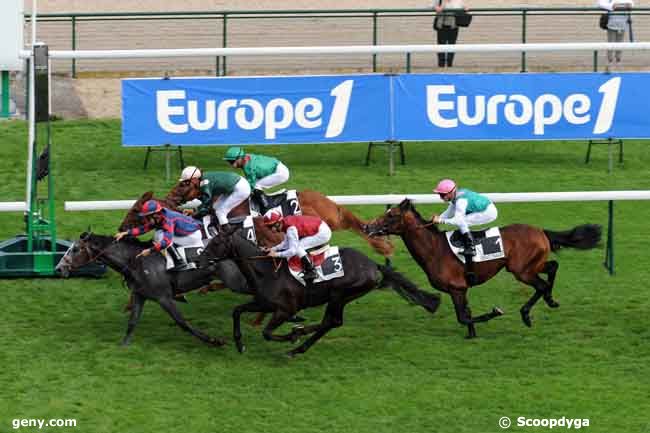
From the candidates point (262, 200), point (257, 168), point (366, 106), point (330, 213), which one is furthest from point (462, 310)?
point (366, 106)

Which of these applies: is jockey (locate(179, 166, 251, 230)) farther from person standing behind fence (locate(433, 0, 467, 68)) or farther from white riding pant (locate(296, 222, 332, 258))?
person standing behind fence (locate(433, 0, 467, 68))

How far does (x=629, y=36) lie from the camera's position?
2036cm

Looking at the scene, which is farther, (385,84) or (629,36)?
(629,36)

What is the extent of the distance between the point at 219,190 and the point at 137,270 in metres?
1.12

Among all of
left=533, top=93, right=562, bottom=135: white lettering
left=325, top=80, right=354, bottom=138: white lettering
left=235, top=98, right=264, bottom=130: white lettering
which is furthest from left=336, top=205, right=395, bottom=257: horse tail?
left=533, top=93, right=562, bottom=135: white lettering

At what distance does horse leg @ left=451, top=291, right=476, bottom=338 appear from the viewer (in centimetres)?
1273

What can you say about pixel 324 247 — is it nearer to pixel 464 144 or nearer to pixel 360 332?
pixel 360 332

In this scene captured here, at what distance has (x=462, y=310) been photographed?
12.8 meters

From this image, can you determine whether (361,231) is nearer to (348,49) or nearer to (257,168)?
(257,168)

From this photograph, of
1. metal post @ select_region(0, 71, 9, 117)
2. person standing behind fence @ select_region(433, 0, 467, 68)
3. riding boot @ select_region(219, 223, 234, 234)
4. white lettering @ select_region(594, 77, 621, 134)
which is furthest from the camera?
person standing behind fence @ select_region(433, 0, 467, 68)

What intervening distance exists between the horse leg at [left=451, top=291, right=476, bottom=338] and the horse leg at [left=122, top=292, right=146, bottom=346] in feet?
8.27

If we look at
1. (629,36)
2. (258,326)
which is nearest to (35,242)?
(258,326)

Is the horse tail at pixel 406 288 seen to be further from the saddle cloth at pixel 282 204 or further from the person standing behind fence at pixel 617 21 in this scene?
the person standing behind fence at pixel 617 21

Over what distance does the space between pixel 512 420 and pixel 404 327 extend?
2183 mm
